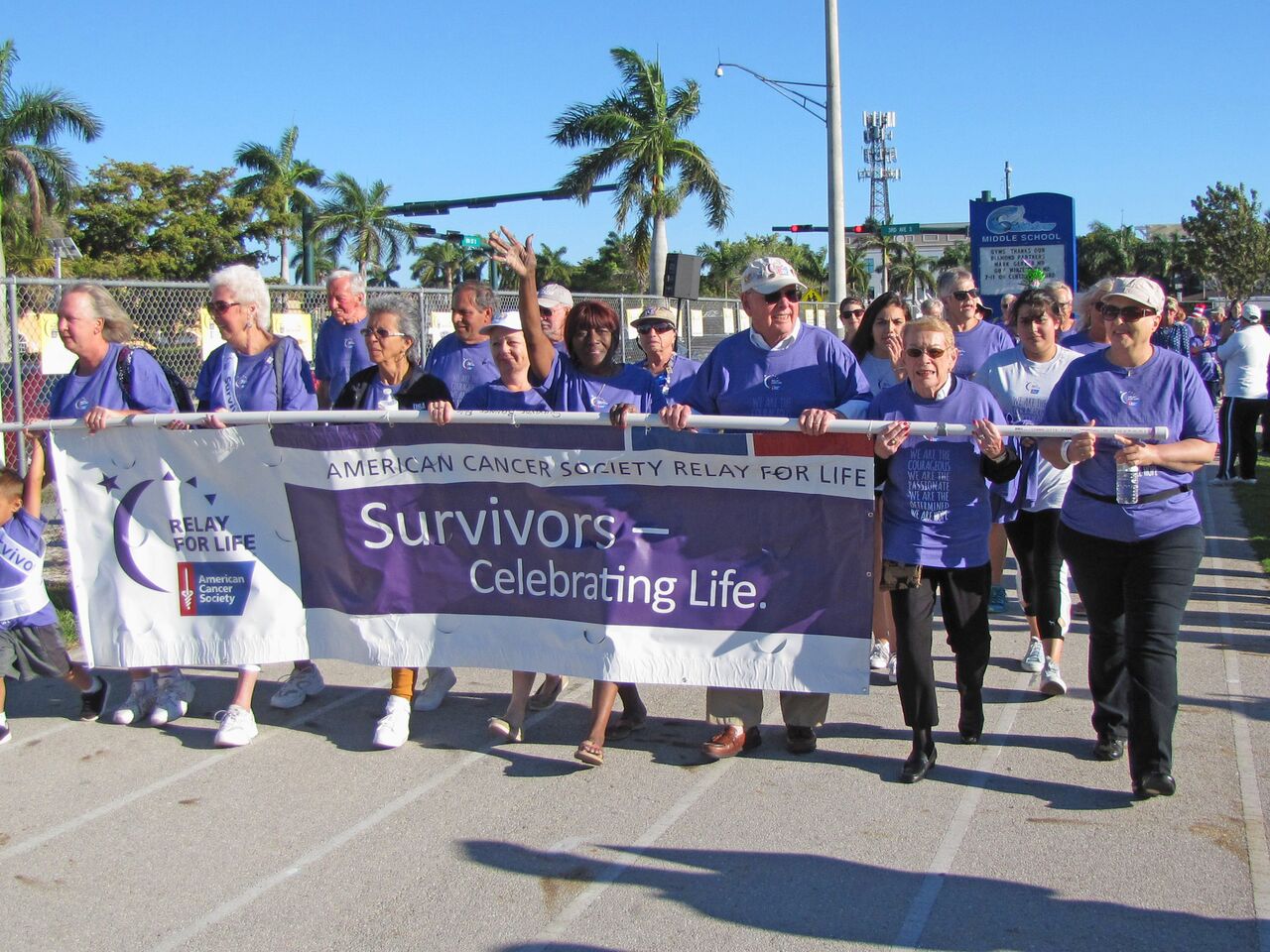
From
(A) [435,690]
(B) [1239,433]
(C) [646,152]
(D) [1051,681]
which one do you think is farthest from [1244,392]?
(C) [646,152]

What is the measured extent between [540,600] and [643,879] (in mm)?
1460

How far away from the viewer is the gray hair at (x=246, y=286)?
5539 millimetres

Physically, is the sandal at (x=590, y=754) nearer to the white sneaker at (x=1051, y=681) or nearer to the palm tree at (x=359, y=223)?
the white sneaker at (x=1051, y=681)

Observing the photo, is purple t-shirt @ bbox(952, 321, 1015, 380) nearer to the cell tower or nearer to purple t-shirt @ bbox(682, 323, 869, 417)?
purple t-shirt @ bbox(682, 323, 869, 417)

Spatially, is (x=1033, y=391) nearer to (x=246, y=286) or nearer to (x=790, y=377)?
(x=790, y=377)

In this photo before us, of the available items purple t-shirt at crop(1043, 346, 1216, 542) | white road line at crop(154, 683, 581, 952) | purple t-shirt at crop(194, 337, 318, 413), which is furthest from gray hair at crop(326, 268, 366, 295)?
purple t-shirt at crop(1043, 346, 1216, 542)

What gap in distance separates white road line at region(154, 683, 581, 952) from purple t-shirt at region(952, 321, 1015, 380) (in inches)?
144

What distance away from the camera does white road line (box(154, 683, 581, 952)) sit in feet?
11.8

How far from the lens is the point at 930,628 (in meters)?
4.73

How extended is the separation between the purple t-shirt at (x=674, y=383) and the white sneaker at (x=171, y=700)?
2670mm

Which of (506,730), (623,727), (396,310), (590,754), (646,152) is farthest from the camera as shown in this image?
(646,152)

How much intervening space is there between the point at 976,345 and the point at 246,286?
414 centimetres

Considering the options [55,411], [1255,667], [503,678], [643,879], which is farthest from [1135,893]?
[55,411]

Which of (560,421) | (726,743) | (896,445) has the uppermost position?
(560,421)
